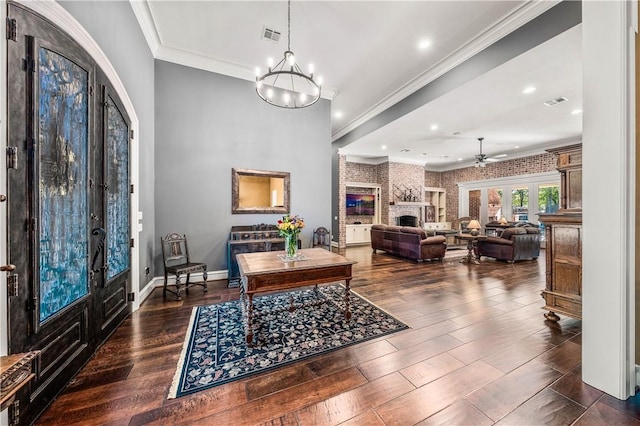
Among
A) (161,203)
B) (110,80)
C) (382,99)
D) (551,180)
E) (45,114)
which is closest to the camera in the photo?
(45,114)

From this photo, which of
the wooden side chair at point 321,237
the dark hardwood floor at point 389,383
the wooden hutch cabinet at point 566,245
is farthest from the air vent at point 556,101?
the wooden side chair at point 321,237

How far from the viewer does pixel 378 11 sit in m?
3.13

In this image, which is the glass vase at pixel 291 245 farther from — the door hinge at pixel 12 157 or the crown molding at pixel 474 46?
the crown molding at pixel 474 46

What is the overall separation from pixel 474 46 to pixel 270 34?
3.09m

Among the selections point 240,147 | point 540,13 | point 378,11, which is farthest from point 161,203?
point 540,13

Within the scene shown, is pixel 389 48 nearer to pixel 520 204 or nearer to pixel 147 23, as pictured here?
pixel 147 23

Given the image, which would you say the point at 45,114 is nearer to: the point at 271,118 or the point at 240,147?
the point at 240,147

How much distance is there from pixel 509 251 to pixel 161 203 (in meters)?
7.41

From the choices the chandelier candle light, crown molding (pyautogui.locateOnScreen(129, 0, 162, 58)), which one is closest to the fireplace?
the chandelier candle light

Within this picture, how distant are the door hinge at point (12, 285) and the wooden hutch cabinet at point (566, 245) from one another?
4.42 meters

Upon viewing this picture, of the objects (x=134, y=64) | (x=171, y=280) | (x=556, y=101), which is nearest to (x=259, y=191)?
(x=171, y=280)

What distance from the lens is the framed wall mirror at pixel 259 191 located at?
450 centimetres

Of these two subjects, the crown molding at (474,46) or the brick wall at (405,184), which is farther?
the brick wall at (405,184)

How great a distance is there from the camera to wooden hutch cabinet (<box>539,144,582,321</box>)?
251cm
